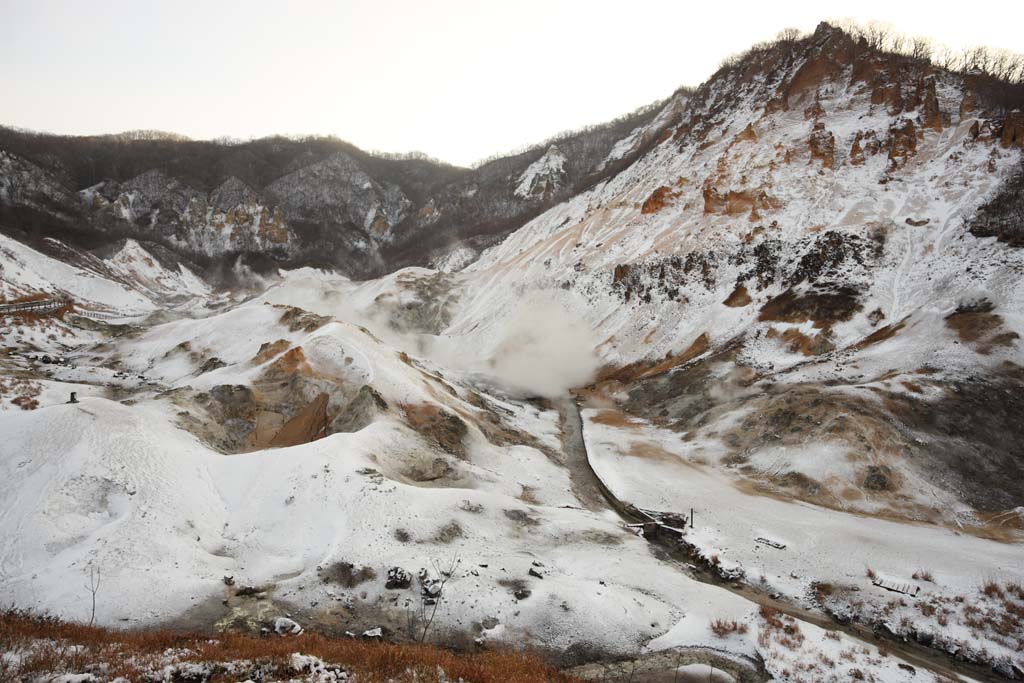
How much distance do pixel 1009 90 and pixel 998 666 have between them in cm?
6794

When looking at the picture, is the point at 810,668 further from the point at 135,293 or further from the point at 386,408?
the point at 135,293

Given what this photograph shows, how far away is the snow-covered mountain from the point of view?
44.7ft

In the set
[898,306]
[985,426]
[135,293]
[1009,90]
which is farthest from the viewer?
[135,293]

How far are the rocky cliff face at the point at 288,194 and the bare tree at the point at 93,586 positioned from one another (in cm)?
8517

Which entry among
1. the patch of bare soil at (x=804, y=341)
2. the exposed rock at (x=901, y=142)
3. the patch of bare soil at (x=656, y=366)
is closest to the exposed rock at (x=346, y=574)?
the patch of bare soil at (x=656, y=366)

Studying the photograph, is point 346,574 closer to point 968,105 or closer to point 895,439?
point 895,439

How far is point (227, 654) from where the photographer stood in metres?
9.50

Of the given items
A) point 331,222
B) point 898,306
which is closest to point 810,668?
point 898,306

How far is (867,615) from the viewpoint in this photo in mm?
14664

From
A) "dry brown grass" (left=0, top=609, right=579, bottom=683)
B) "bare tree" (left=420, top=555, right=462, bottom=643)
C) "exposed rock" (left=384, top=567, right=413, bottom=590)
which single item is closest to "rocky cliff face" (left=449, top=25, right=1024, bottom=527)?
"bare tree" (left=420, top=555, right=462, bottom=643)

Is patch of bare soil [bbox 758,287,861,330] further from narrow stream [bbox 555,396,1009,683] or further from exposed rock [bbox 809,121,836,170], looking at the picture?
exposed rock [bbox 809,121,836,170]

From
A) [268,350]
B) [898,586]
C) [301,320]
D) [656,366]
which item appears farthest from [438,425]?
[656,366]

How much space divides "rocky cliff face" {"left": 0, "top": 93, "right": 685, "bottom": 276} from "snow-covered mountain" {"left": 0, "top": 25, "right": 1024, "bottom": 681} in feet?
136

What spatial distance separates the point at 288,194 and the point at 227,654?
454 feet
